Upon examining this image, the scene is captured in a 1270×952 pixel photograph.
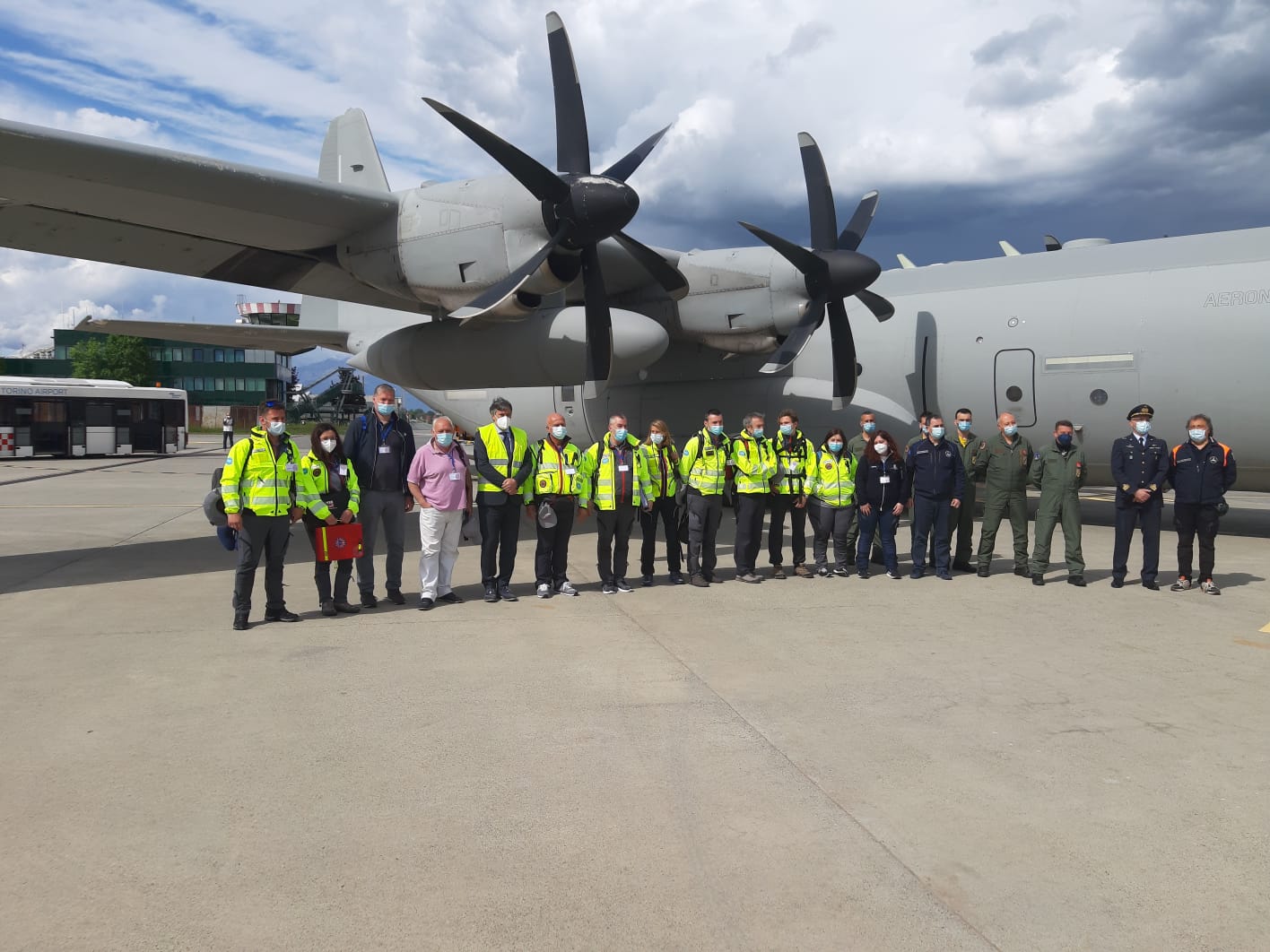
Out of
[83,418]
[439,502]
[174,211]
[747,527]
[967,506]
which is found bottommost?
[747,527]

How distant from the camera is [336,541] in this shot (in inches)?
280

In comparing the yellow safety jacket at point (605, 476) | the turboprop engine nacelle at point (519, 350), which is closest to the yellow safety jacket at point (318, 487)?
the yellow safety jacket at point (605, 476)

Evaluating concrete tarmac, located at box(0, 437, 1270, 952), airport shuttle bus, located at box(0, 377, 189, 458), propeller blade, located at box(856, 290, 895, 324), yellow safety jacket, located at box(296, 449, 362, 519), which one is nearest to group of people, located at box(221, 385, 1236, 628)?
yellow safety jacket, located at box(296, 449, 362, 519)

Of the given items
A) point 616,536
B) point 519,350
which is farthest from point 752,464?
point 519,350

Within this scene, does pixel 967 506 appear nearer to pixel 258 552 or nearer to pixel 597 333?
pixel 597 333

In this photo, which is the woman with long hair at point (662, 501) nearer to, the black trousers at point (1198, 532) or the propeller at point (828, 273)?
the propeller at point (828, 273)

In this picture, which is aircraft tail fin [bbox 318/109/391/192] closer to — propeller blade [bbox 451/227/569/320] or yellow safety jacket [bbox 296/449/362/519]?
propeller blade [bbox 451/227/569/320]

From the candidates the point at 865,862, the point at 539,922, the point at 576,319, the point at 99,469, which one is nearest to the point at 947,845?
the point at 865,862

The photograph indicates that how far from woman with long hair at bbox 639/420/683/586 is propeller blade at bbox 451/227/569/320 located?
205 cm

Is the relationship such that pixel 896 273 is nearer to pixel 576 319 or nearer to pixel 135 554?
pixel 576 319

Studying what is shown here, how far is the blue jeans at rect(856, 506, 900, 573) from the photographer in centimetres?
912

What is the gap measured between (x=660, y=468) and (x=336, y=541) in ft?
10.4

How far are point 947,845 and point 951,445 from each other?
616cm

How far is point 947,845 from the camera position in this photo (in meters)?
3.38
